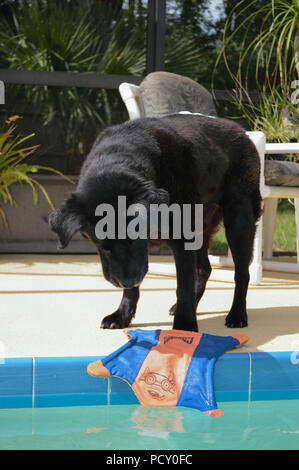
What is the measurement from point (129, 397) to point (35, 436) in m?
0.35

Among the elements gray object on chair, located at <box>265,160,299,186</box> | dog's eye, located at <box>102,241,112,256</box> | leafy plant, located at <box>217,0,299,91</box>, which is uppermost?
leafy plant, located at <box>217,0,299,91</box>

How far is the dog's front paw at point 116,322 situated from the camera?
2377 mm

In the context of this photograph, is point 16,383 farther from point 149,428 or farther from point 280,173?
point 280,173

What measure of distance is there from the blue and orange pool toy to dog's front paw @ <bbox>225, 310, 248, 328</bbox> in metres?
0.43

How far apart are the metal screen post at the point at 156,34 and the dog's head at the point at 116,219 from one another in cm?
355

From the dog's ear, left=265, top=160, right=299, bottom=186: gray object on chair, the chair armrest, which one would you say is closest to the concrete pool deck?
the dog's ear

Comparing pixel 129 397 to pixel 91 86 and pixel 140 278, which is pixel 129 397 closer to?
pixel 140 278

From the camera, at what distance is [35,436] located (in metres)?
1.66

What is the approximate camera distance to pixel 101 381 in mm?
1856

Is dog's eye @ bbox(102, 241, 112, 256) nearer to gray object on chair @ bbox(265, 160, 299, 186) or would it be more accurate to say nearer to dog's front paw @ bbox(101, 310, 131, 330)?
dog's front paw @ bbox(101, 310, 131, 330)

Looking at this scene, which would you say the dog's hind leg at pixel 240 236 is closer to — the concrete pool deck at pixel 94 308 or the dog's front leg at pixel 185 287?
the concrete pool deck at pixel 94 308

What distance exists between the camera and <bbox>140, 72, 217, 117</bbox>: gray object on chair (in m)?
3.73

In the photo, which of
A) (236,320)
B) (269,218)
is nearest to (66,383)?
(236,320)
